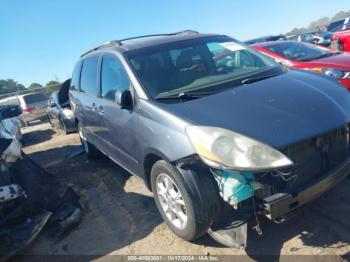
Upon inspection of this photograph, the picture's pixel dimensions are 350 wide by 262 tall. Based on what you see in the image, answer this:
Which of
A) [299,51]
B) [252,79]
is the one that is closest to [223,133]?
[252,79]

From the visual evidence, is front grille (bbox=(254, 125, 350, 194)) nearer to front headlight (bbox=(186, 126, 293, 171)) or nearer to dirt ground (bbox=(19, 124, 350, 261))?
front headlight (bbox=(186, 126, 293, 171))

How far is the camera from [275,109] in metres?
3.02

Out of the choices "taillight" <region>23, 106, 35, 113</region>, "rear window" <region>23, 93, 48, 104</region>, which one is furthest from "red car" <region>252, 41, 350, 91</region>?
"rear window" <region>23, 93, 48, 104</region>

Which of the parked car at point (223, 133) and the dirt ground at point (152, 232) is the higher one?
the parked car at point (223, 133)

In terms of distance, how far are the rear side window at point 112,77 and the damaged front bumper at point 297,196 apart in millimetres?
2026

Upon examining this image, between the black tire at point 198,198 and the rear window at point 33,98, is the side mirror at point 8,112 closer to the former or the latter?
the black tire at point 198,198

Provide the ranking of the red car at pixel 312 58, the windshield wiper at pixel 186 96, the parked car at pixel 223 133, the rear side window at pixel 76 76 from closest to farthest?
the parked car at pixel 223 133 < the windshield wiper at pixel 186 96 < the red car at pixel 312 58 < the rear side window at pixel 76 76

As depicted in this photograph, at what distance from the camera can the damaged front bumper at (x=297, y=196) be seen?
2.65 m

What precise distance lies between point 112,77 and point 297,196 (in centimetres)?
267

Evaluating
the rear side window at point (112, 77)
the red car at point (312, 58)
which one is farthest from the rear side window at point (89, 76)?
the red car at point (312, 58)

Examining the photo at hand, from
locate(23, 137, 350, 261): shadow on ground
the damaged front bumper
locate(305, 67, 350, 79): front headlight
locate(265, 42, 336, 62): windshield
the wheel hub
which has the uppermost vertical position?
locate(265, 42, 336, 62): windshield

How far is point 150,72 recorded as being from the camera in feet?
12.5

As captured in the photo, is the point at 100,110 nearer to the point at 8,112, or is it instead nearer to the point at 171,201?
the point at 8,112

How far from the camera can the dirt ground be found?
3055 millimetres
